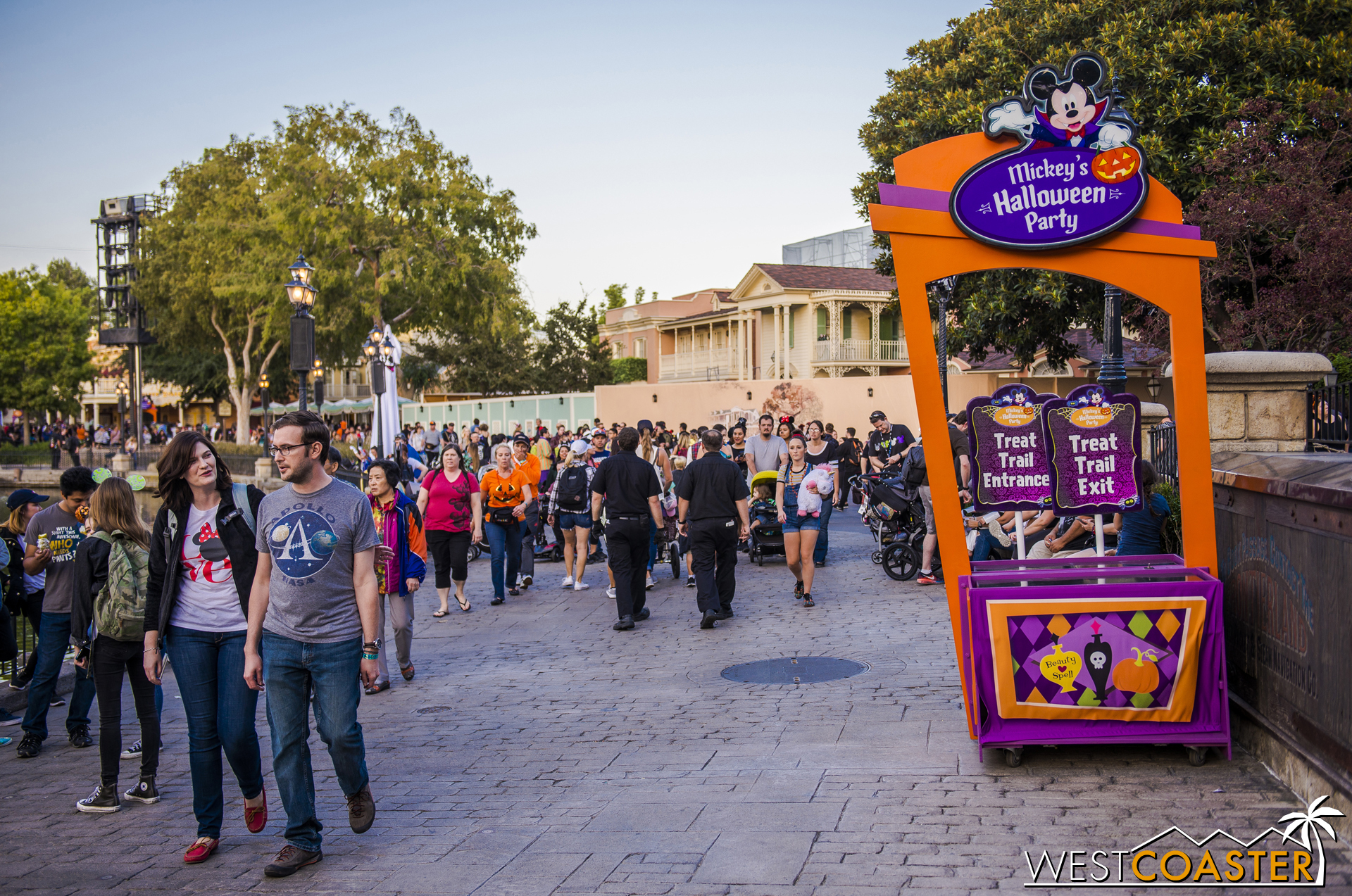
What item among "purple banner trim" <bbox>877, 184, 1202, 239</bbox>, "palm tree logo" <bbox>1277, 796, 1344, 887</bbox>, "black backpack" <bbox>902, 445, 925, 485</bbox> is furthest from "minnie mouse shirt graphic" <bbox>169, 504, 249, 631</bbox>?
"black backpack" <bbox>902, 445, 925, 485</bbox>

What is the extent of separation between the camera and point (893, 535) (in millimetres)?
12523

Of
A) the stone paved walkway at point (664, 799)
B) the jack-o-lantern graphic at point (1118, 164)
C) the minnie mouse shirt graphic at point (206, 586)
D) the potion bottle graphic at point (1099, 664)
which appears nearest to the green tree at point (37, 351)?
the stone paved walkway at point (664, 799)

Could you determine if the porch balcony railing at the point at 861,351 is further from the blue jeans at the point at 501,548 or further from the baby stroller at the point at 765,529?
the blue jeans at the point at 501,548

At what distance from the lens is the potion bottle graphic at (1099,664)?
532 cm

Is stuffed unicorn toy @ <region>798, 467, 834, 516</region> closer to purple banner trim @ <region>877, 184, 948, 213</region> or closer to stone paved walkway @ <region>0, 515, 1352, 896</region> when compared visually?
stone paved walkway @ <region>0, 515, 1352, 896</region>

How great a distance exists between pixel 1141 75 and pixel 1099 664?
1504cm

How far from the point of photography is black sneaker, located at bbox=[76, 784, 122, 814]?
5.50 meters

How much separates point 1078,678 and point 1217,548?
1.49m

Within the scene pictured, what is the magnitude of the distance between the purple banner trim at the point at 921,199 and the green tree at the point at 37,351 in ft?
177

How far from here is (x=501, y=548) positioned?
38.4 feet

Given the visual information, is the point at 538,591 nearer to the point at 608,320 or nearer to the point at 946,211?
the point at 946,211

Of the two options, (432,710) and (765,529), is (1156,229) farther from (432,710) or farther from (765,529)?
(765,529)

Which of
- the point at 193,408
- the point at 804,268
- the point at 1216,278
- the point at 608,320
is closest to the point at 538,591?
the point at 1216,278

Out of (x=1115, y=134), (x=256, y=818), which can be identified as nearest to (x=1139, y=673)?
(x=1115, y=134)
